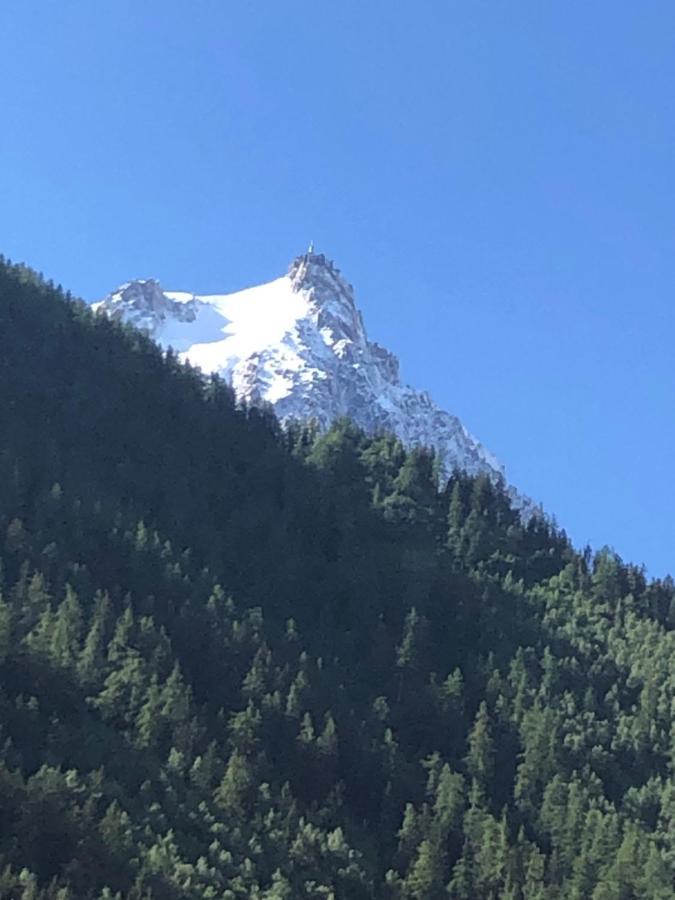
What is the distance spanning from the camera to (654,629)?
390 ft

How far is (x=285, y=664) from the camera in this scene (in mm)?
99125

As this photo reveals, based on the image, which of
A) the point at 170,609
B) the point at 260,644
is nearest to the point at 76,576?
the point at 170,609

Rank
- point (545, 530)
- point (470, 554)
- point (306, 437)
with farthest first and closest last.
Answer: point (306, 437) < point (545, 530) < point (470, 554)

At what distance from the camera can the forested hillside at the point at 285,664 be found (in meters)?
77.5

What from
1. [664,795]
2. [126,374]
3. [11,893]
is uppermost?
[126,374]

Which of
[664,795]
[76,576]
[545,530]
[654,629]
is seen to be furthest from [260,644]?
[545,530]

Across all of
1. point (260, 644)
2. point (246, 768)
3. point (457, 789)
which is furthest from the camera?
point (260, 644)

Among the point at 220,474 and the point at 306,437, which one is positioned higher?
the point at 306,437

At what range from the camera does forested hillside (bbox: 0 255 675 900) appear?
254 ft

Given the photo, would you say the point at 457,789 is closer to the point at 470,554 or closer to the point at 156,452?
the point at 470,554

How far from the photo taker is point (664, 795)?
3629 inches

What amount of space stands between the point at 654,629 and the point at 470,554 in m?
19.3

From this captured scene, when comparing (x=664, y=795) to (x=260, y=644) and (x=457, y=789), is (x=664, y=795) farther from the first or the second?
(x=260, y=644)

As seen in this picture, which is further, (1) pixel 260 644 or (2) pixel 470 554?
(2) pixel 470 554
